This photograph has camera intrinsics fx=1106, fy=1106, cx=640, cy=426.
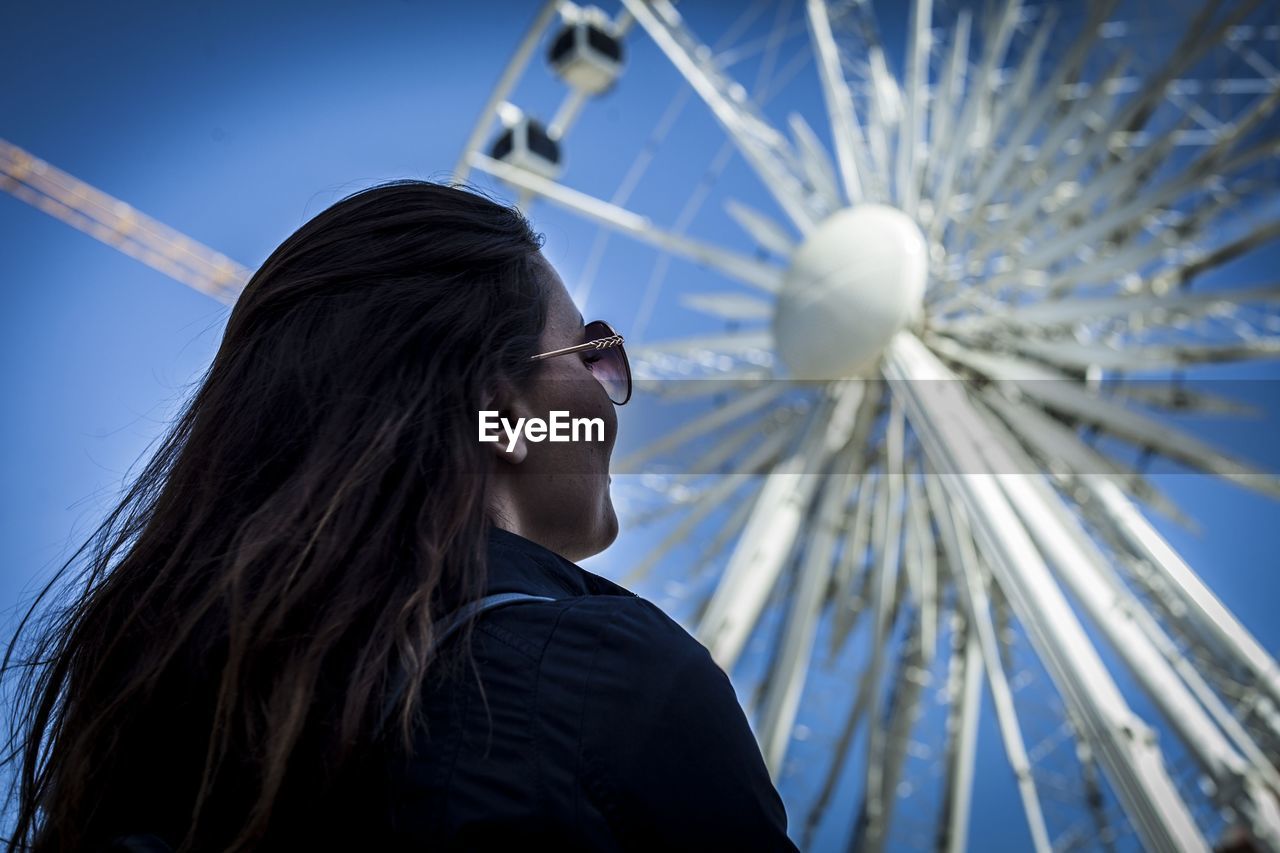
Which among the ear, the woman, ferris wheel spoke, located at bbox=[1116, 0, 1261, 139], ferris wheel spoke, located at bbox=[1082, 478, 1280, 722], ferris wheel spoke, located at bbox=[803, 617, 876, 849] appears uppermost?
ferris wheel spoke, located at bbox=[1116, 0, 1261, 139]

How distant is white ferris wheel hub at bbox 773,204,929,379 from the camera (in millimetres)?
5883

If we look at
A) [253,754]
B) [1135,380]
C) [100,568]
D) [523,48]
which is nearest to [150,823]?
[253,754]

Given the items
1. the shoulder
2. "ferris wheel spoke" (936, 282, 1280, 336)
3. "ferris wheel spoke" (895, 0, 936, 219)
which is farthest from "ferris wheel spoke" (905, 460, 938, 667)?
the shoulder

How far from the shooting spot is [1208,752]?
4.12 metres

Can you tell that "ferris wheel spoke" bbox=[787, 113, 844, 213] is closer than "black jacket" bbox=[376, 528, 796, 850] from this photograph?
No

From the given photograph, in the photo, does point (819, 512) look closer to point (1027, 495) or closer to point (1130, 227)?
point (1027, 495)

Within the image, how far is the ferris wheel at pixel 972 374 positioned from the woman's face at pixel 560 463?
3537 millimetres

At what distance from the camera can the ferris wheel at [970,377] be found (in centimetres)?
549

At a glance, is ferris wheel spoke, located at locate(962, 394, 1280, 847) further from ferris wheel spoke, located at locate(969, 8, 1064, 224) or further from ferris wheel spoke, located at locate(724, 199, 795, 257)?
ferris wheel spoke, located at locate(724, 199, 795, 257)

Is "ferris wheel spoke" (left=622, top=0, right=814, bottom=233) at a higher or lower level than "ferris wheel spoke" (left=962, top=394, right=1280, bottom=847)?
higher

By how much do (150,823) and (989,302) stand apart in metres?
6.28

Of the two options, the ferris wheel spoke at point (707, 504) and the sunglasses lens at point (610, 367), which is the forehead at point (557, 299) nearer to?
the sunglasses lens at point (610, 367)

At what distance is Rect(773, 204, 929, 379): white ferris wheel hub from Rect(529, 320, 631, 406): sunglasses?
4.68 meters

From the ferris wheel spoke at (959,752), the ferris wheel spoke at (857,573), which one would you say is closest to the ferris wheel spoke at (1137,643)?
the ferris wheel spoke at (857,573)
